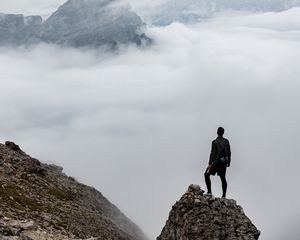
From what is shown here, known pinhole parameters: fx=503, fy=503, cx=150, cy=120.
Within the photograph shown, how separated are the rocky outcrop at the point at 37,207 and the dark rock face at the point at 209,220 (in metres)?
9.60

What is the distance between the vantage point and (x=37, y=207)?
58656mm

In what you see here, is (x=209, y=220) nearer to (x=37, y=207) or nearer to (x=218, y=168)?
(x=218, y=168)

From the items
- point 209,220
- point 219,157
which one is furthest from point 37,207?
point 219,157

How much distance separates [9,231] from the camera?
1276 inches

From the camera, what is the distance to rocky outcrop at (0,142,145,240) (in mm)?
37125

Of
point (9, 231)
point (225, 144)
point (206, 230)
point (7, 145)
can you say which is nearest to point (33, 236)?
point (9, 231)

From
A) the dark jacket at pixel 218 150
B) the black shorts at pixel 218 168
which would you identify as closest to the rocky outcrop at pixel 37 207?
the black shorts at pixel 218 168

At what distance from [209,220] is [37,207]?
2842 cm

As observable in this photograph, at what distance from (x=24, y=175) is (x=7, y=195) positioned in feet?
69.7

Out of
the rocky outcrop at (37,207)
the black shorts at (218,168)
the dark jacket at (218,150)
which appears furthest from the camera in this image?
the rocky outcrop at (37,207)

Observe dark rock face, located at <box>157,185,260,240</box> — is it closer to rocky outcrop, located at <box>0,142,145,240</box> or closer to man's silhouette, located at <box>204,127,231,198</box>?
man's silhouette, located at <box>204,127,231,198</box>

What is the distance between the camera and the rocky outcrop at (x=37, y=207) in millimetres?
37125

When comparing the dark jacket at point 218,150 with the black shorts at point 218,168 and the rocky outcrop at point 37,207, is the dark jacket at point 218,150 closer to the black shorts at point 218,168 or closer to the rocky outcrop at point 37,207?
the black shorts at point 218,168

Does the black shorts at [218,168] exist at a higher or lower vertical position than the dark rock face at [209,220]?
higher
